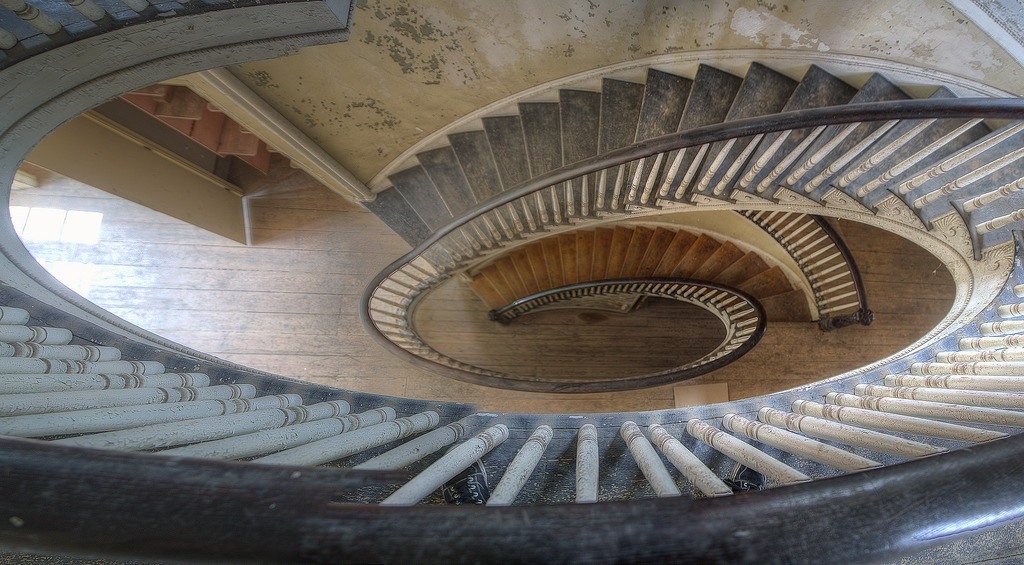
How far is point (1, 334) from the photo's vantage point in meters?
1.03

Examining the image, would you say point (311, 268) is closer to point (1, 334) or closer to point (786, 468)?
point (1, 334)

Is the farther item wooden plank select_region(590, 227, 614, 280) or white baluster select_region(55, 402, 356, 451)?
wooden plank select_region(590, 227, 614, 280)

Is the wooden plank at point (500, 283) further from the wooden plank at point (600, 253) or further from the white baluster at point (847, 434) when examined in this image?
the white baluster at point (847, 434)

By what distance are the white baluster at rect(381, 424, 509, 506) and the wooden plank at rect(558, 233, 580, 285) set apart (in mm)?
3786

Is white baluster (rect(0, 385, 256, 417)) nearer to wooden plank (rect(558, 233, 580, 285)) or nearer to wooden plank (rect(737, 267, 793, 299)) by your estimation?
wooden plank (rect(558, 233, 580, 285))

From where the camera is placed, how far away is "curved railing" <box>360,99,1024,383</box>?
186 cm

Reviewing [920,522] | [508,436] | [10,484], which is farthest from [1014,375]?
[10,484]

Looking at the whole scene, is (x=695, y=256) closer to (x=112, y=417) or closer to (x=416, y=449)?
(x=416, y=449)

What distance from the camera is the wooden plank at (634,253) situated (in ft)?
16.2

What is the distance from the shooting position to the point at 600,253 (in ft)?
16.5

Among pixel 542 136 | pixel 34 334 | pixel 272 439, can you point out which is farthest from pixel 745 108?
pixel 34 334

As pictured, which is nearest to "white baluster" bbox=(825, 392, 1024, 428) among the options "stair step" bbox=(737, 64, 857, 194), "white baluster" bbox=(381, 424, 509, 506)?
"white baluster" bbox=(381, 424, 509, 506)

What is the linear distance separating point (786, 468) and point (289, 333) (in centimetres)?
451

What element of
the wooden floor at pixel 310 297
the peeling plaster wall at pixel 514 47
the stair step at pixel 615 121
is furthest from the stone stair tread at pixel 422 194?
the stair step at pixel 615 121
